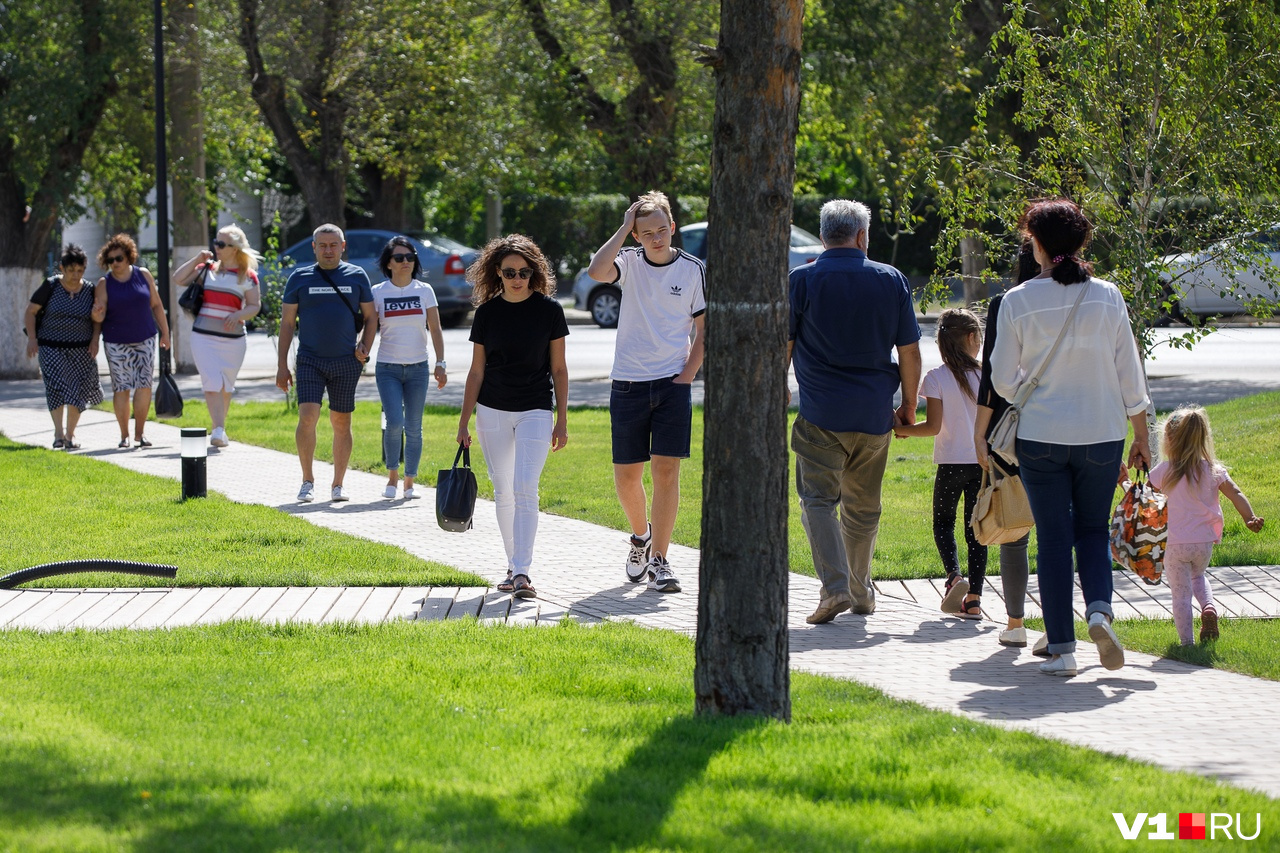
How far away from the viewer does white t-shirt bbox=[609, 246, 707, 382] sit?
7.48 meters

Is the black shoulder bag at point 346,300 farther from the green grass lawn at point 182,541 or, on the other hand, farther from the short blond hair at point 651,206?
the short blond hair at point 651,206

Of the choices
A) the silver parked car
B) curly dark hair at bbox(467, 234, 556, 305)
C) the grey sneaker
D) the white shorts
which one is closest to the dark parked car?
the silver parked car

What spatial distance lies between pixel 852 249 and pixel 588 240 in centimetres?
3312

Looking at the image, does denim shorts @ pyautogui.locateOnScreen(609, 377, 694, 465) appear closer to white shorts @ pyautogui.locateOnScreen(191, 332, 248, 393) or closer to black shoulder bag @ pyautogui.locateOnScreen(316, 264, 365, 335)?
black shoulder bag @ pyautogui.locateOnScreen(316, 264, 365, 335)

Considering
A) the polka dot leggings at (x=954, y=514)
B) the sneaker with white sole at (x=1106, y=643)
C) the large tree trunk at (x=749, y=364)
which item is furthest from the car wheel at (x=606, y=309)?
the large tree trunk at (x=749, y=364)

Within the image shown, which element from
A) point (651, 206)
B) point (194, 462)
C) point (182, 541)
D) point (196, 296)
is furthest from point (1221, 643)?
point (196, 296)

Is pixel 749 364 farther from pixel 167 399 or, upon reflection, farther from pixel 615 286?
pixel 615 286

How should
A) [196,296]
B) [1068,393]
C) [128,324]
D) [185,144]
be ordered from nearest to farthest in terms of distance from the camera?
[1068,393] → [196,296] → [128,324] → [185,144]

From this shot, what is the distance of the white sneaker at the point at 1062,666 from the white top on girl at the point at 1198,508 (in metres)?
0.81

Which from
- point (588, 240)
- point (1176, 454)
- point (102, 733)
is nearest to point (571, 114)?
point (1176, 454)

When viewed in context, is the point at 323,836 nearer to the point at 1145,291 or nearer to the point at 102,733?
the point at 102,733

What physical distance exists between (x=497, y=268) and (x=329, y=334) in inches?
124

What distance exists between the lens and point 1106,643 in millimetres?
5629

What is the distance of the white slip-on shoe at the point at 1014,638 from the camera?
6.33 meters
